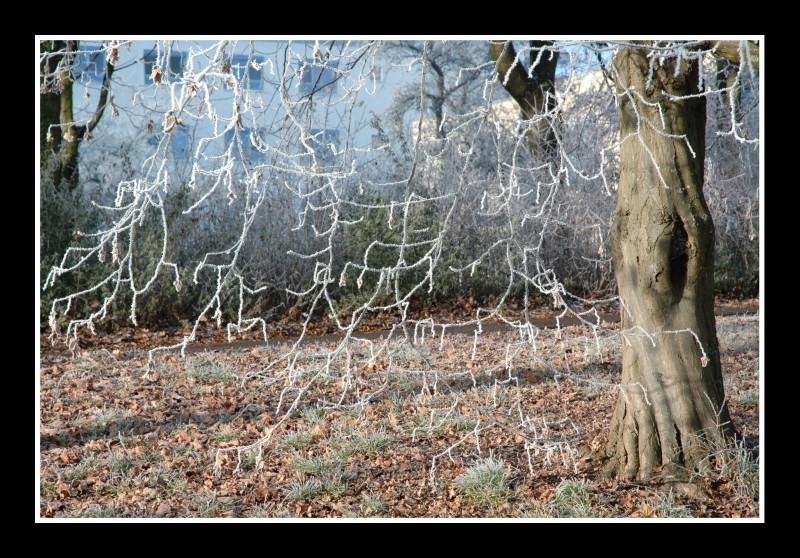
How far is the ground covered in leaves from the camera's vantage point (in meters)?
3.69

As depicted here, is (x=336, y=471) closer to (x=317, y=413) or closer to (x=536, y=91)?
(x=317, y=413)

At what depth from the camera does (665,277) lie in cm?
356

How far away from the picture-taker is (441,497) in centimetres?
383

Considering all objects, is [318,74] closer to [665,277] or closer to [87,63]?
[665,277]

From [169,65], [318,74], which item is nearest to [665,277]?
[169,65]

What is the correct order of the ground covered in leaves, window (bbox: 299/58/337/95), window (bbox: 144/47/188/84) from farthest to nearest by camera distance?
the ground covered in leaves, window (bbox: 299/58/337/95), window (bbox: 144/47/188/84)

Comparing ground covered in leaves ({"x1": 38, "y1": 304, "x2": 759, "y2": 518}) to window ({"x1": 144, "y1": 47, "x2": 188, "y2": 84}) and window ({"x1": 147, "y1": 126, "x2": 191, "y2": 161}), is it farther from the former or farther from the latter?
window ({"x1": 147, "y1": 126, "x2": 191, "y2": 161})

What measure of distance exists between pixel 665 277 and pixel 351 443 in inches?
75.8

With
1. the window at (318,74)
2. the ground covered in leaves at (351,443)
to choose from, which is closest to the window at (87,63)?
the window at (318,74)

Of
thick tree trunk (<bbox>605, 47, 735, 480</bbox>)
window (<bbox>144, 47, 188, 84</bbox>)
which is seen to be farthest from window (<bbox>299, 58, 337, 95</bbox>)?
thick tree trunk (<bbox>605, 47, 735, 480</bbox>)

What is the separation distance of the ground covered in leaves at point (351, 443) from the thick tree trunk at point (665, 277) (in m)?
0.19

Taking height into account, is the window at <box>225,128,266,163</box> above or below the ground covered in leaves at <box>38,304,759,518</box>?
above

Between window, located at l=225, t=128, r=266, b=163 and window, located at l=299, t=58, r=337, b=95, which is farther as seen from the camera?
window, located at l=299, t=58, r=337, b=95

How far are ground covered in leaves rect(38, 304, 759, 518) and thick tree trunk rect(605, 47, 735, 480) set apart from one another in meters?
0.19
